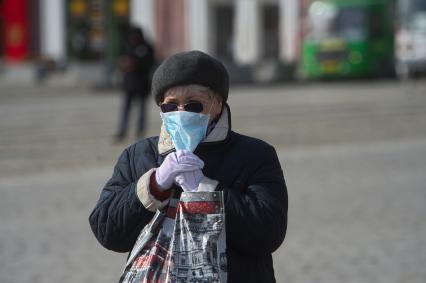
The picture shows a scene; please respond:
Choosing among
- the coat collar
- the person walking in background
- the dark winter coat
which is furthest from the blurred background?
the coat collar

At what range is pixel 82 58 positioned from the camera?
37688 millimetres

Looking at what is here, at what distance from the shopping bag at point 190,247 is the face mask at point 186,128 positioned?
0.15 m

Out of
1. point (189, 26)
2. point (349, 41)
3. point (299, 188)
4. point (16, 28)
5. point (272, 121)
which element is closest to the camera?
point (299, 188)

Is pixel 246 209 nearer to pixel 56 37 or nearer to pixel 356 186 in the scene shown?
pixel 356 186

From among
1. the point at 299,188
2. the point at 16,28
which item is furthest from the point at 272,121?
the point at 16,28

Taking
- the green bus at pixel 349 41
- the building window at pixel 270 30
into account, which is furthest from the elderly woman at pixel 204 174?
the building window at pixel 270 30

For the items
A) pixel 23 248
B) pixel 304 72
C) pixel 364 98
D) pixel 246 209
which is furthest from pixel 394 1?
pixel 246 209

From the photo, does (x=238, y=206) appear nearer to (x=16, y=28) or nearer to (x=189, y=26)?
(x=189, y=26)

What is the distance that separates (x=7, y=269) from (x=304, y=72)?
94.7ft

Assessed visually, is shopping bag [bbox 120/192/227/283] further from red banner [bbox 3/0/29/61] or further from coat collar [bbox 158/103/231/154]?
red banner [bbox 3/0/29/61]

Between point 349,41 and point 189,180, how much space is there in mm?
31761

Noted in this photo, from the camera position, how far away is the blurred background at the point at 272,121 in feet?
24.6

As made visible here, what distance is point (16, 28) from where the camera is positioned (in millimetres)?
47812

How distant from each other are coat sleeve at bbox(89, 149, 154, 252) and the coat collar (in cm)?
14
